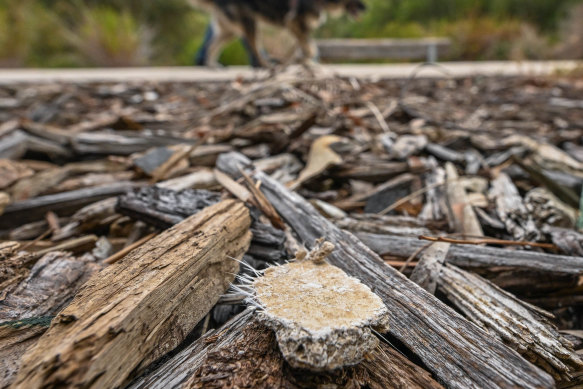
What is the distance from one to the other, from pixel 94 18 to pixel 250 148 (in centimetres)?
1011

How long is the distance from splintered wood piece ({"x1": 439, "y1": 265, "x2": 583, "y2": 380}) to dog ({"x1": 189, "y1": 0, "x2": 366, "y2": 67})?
3.88m

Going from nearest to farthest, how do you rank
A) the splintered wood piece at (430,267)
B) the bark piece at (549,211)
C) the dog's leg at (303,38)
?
the splintered wood piece at (430,267) → the bark piece at (549,211) → the dog's leg at (303,38)

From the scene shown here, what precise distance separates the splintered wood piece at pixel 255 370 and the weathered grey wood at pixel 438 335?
0.04 meters

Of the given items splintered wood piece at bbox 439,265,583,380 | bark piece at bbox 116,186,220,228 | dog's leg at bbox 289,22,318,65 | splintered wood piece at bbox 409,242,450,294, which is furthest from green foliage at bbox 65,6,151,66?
splintered wood piece at bbox 439,265,583,380

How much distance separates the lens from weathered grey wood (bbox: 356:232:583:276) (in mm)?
948

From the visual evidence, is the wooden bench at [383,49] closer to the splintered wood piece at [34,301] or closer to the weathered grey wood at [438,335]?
the weathered grey wood at [438,335]

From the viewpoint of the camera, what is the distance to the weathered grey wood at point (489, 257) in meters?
0.95

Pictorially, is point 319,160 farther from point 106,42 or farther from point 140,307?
point 106,42

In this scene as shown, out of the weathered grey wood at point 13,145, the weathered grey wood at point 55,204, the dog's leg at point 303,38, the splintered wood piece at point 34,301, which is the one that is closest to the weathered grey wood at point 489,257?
the splintered wood piece at point 34,301

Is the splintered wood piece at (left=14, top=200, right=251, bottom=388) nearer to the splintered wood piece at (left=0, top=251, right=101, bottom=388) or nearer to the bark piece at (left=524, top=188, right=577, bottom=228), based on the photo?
the splintered wood piece at (left=0, top=251, right=101, bottom=388)

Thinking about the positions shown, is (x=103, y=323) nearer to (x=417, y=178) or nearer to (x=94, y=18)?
(x=417, y=178)

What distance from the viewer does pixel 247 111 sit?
220 centimetres

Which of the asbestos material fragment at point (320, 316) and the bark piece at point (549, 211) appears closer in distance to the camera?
the asbestos material fragment at point (320, 316)

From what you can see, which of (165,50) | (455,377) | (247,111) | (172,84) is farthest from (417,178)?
(165,50)
